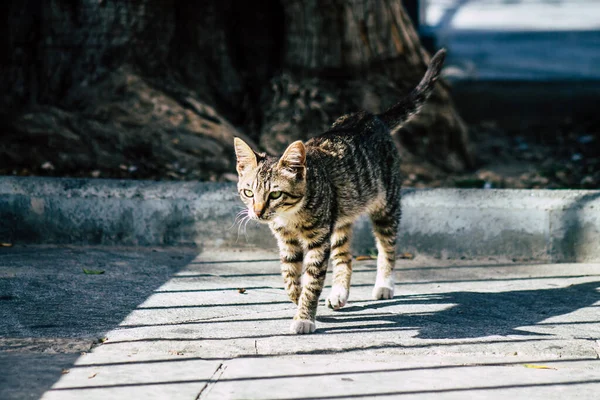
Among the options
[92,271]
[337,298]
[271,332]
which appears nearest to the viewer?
[271,332]

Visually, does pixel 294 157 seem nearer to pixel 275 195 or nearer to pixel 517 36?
pixel 275 195

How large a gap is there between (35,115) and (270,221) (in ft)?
12.1

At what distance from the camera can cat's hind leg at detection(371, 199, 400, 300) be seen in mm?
5578

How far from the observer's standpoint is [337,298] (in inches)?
208

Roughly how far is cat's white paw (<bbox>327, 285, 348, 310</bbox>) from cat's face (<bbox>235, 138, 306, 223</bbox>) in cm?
66

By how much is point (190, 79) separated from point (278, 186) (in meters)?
4.04

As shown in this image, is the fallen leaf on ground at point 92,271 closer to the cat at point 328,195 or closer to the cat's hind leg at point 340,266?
the cat at point 328,195

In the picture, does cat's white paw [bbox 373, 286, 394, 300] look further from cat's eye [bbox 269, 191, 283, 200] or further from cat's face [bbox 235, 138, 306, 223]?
cat's eye [bbox 269, 191, 283, 200]

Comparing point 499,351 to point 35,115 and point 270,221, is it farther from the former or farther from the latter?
point 35,115

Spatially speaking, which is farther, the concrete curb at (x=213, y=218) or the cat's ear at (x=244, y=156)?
the concrete curb at (x=213, y=218)

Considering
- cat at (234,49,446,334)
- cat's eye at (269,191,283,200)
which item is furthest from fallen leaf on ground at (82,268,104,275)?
cat's eye at (269,191,283,200)

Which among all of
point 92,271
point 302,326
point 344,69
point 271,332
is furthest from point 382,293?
point 344,69

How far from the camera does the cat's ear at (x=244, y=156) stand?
500 centimetres

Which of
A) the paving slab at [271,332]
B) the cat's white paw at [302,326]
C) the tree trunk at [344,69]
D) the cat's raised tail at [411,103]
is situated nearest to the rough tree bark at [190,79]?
the tree trunk at [344,69]
